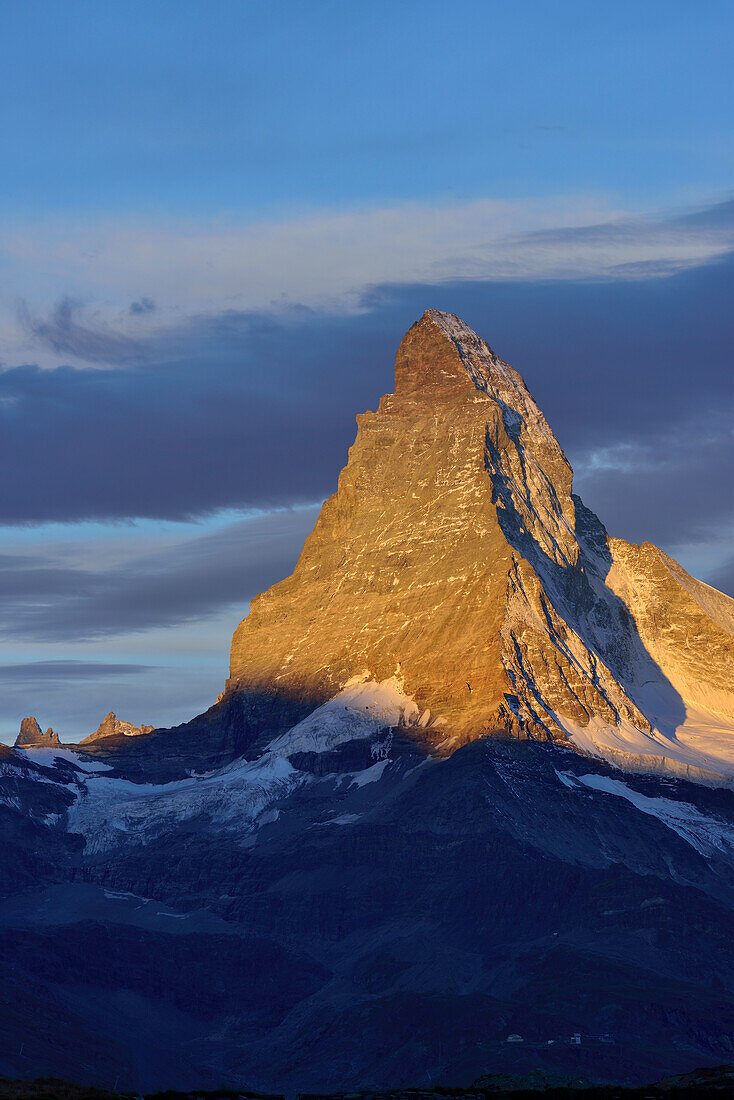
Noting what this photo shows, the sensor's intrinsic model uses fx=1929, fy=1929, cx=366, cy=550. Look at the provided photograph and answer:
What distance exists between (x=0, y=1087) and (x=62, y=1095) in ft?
26.6

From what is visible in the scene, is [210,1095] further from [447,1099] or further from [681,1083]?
[681,1083]

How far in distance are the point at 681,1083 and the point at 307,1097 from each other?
33121 millimetres

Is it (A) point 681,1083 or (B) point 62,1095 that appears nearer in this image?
(B) point 62,1095

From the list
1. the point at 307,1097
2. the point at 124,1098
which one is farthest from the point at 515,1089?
the point at 124,1098

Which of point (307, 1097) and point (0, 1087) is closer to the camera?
point (0, 1087)

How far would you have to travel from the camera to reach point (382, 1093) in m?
163

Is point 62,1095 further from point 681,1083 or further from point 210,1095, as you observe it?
point 681,1083

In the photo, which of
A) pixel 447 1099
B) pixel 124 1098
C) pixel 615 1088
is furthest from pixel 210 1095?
pixel 615 1088

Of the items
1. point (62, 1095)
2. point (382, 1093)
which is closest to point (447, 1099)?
point (382, 1093)

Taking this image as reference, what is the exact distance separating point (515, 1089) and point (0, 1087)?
4347 centimetres

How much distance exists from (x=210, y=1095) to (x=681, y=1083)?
40.0 metres

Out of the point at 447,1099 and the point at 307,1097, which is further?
the point at 307,1097

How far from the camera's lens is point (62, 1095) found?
151 meters

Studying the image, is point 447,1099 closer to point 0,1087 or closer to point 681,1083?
point 681,1083
